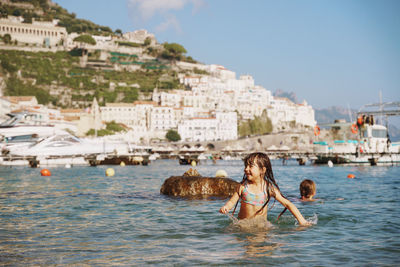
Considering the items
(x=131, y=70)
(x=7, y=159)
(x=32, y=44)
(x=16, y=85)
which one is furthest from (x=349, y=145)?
(x=32, y=44)

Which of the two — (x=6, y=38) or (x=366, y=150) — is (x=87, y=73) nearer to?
(x=6, y=38)

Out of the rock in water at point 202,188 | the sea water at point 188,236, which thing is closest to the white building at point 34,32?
the rock in water at point 202,188

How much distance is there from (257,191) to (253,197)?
0.13 meters

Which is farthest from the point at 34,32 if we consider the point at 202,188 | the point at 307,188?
the point at 307,188

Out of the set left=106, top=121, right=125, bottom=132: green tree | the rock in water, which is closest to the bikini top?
the rock in water

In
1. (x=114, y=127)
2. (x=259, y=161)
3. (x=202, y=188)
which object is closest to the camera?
(x=259, y=161)

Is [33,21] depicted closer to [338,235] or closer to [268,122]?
[268,122]

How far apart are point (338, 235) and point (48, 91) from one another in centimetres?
14882

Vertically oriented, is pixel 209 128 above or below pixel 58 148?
above

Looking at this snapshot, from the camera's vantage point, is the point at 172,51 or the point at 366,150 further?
the point at 172,51

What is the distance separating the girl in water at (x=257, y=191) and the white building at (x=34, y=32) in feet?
572

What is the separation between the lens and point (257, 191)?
7363mm

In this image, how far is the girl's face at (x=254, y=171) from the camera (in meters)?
7.02

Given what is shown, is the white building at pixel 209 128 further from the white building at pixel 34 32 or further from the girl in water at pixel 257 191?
the girl in water at pixel 257 191
